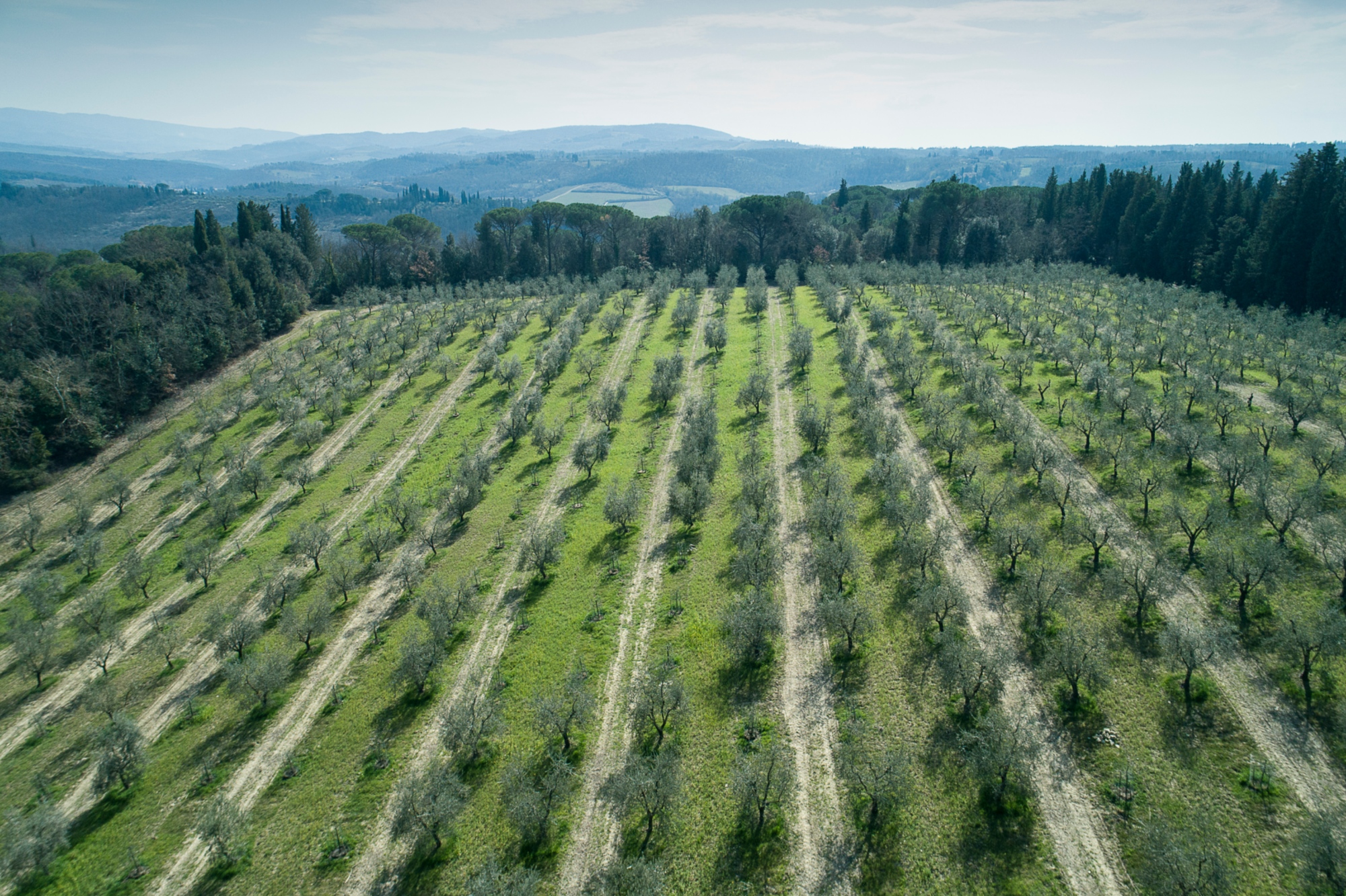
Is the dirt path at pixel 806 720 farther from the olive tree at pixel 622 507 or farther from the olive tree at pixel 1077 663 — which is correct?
the olive tree at pixel 622 507

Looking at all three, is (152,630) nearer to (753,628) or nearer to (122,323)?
(753,628)

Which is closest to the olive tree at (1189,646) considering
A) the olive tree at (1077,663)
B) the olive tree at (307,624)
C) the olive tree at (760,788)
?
the olive tree at (1077,663)

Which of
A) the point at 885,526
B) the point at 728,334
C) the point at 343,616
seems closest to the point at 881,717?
the point at 885,526

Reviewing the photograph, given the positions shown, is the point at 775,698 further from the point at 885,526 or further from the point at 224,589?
the point at 224,589

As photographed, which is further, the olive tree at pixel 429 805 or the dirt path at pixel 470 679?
the olive tree at pixel 429 805

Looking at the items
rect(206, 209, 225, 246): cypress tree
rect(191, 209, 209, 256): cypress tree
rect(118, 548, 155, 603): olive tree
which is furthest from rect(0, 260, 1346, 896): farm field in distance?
rect(206, 209, 225, 246): cypress tree

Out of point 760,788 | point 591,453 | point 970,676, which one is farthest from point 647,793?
point 591,453

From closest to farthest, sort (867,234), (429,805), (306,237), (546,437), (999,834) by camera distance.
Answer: (999,834) < (429,805) < (546,437) < (306,237) < (867,234)
